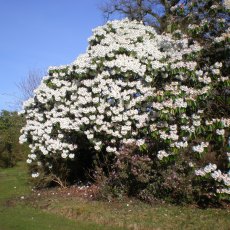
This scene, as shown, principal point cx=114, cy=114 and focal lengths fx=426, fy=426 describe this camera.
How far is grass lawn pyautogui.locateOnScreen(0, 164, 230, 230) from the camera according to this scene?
31.1ft

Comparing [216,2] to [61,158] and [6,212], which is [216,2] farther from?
[6,212]

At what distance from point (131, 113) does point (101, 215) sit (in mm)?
3429

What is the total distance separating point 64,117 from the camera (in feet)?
45.7

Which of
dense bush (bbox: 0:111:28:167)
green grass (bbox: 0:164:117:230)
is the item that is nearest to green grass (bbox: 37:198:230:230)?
green grass (bbox: 0:164:117:230)

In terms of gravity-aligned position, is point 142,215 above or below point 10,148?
below

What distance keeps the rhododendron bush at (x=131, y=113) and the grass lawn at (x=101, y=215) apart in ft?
2.78

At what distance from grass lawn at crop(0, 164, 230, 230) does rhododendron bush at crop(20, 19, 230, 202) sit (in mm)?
847

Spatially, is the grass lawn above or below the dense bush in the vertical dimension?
below

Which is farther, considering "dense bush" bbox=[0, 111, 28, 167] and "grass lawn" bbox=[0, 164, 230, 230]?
"dense bush" bbox=[0, 111, 28, 167]

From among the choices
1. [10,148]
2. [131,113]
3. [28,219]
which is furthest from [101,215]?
[10,148]

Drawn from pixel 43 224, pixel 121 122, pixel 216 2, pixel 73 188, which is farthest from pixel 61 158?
pixel 216 2

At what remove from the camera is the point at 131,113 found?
12703 millimetres

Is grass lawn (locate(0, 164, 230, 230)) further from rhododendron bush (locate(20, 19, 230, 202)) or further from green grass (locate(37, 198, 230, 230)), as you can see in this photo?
rhododendron bush (locate(20, 19, 230, 202))

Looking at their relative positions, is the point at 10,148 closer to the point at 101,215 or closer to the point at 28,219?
the point at 28,219
